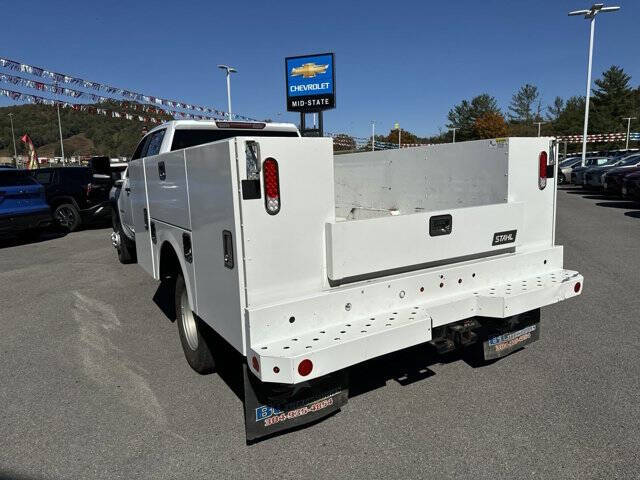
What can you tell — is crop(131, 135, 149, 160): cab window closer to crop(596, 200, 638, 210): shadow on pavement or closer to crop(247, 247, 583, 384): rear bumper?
crop(247, 247, 583, 384): rear bumper

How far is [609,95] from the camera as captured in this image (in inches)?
2453

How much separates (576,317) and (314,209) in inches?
149

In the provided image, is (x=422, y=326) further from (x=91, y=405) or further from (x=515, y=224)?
(x=91, y=405)

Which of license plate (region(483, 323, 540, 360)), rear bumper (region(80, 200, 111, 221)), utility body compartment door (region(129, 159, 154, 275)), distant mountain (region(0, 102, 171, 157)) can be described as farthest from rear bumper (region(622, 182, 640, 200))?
distant mountain (region(0, 102, 171, 157))

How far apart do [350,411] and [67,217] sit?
1264 centimetres

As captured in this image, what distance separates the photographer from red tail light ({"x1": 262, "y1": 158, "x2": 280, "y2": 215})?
250cm

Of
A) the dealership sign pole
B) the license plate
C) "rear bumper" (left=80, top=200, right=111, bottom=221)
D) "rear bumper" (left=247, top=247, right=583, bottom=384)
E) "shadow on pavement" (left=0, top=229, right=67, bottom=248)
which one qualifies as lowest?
"shadow on pavement" (left=0, top=229, right=67, bottom=248)

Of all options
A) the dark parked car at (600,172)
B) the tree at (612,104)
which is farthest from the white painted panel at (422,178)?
the tree at (612,104)

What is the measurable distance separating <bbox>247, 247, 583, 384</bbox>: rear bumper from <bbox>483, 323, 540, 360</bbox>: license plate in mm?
517

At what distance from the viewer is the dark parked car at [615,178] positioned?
17203mm

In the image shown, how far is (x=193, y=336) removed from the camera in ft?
13.1

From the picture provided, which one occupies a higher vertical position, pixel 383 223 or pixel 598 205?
pixel 383 223

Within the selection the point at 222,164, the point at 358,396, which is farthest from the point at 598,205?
the point at 222,164

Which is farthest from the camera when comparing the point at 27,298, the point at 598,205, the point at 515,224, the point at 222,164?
the point at 598,205
